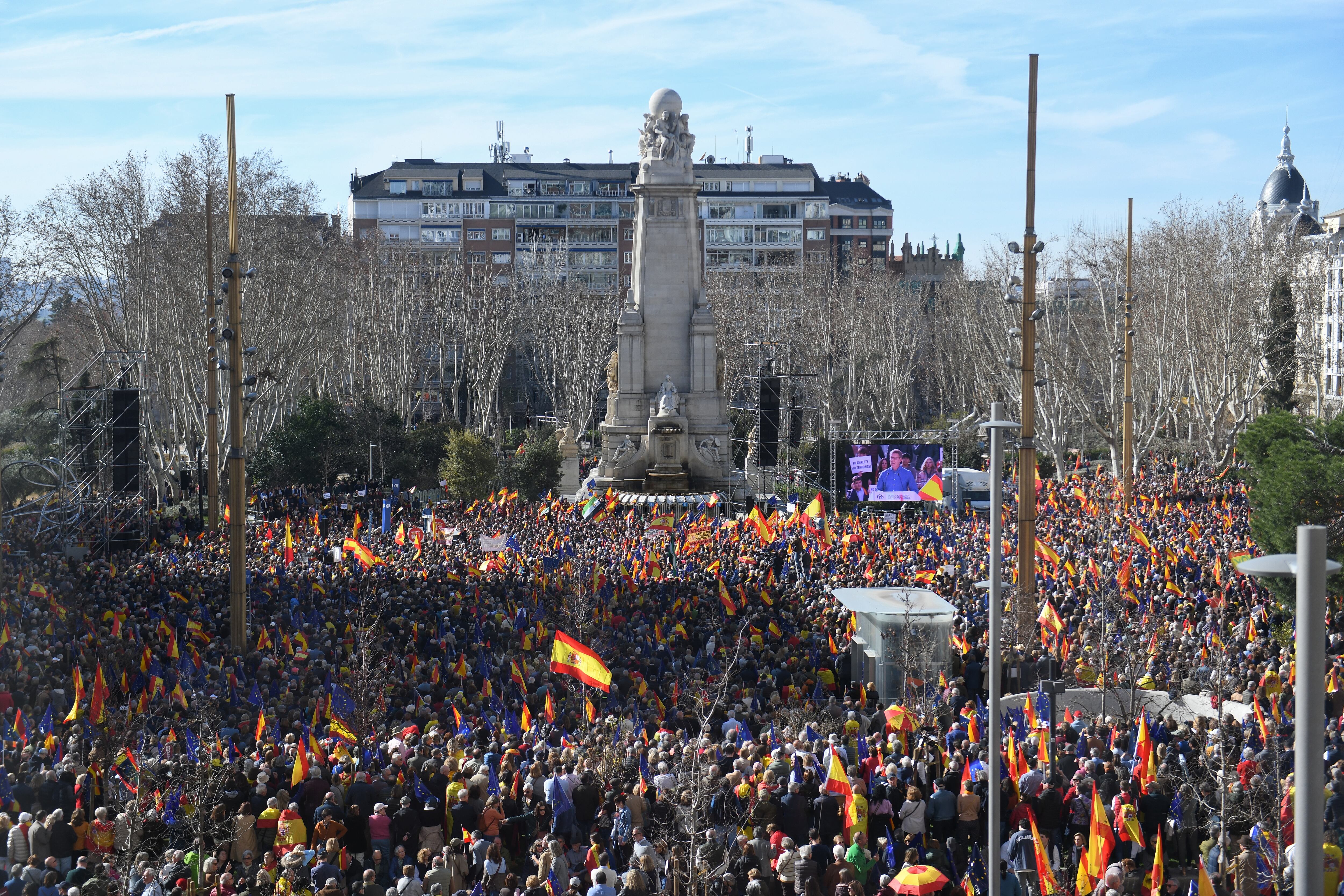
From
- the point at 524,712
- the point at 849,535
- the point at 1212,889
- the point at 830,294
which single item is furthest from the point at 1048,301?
the point at 1212,889

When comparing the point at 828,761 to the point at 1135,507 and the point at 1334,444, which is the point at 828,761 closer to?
the point at 1334,444

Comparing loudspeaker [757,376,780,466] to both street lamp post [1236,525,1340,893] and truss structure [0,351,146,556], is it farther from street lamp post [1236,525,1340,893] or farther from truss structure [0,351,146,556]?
street lamp post [1236,525,1340,893]

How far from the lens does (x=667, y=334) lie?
43.3 meters

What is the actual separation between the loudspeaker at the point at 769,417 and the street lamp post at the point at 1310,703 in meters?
34.0

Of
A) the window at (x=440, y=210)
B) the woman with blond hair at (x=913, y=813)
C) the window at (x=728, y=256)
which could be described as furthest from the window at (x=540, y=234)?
the woman with blond hair at (x=913, y=813)

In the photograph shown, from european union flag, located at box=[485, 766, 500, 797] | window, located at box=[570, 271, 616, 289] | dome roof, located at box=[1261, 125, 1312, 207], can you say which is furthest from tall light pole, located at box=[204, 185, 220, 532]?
dome roof, located at box=[1261, 125, 1312, 207]

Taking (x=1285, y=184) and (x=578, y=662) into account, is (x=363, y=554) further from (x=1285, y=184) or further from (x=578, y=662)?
(x=1285, y=184)

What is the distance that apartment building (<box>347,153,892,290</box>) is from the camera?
87.0 metres

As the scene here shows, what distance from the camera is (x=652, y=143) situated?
43.2 meters

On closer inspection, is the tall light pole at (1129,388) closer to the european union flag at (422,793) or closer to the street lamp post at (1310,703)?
the european union flag at (422,793)

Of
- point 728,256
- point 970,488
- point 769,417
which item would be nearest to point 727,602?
point 769,417

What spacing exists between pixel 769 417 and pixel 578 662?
2661 centimetres

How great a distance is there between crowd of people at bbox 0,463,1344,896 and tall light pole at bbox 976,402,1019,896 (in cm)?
61

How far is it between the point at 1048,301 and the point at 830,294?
15.2m
